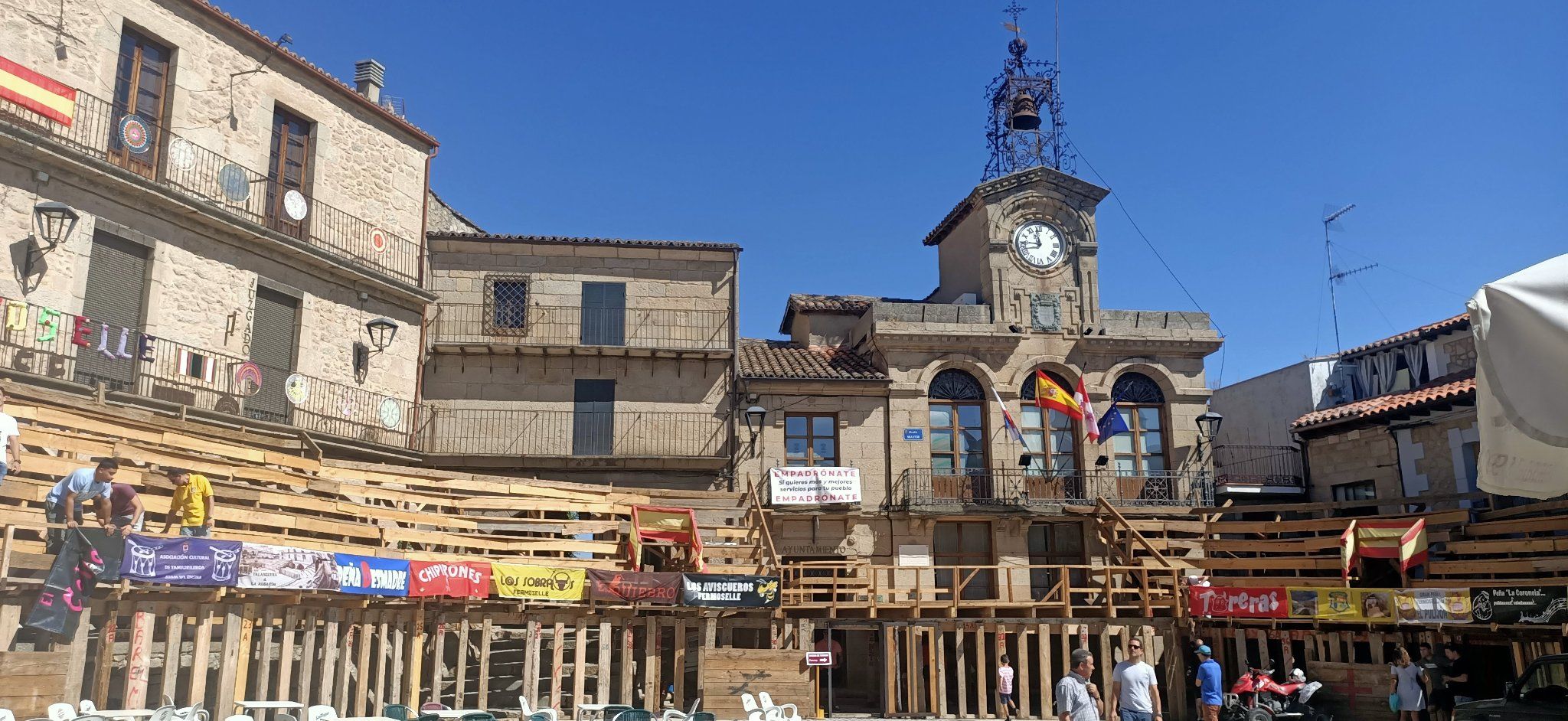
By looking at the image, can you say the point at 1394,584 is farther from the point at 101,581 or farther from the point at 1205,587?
the point at 101,581

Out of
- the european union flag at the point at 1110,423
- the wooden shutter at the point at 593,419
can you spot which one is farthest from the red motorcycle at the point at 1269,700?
the wooden shutter at the point at 593,419

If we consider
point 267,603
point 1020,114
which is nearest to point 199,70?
point 267,603

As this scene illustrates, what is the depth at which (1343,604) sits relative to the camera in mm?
20312

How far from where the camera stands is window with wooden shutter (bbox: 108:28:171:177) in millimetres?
19734

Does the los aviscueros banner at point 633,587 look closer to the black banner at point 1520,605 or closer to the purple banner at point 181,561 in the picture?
the purple banner at point 181,561

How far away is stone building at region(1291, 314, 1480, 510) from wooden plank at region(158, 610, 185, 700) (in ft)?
69.3

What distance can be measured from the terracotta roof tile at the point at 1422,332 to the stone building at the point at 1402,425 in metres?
0.03

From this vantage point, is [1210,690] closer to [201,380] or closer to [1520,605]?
[1520,605]

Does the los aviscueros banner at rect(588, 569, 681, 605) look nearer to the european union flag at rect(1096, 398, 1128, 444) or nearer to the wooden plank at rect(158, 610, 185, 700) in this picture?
the wooden plank at rect(158, 610, 185, 700)

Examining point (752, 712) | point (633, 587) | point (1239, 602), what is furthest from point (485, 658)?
point (1239, 602)

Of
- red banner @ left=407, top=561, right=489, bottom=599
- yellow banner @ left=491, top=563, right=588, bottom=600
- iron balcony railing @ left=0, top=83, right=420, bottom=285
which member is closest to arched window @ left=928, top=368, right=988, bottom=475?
yellow banner @ left=491, top=563, right=588, bottom=600

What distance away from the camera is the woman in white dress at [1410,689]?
16812mm

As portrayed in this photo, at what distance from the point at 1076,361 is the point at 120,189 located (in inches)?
850

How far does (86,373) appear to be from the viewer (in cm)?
1861
